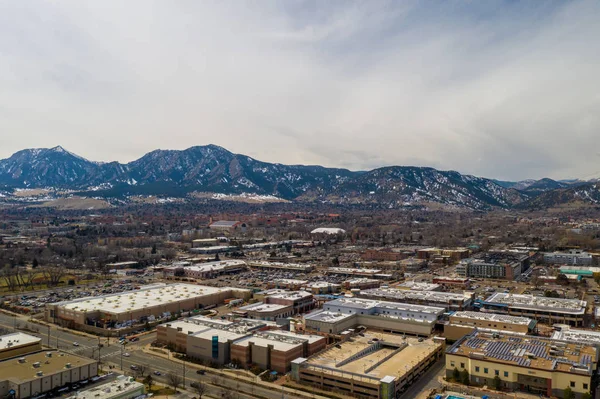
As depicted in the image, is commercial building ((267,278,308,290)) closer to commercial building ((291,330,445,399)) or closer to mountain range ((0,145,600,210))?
commercial building ((291,330,445,399))

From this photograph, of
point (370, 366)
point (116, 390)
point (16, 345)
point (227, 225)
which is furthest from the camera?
point (227, 225)

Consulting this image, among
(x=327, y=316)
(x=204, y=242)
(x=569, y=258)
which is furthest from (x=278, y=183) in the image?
(x=327, y=316)

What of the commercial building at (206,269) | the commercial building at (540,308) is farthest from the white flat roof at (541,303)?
the commercial building at (206,269)

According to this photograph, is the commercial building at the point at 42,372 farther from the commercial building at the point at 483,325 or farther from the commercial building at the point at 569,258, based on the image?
the commercial building at the point at 569,258

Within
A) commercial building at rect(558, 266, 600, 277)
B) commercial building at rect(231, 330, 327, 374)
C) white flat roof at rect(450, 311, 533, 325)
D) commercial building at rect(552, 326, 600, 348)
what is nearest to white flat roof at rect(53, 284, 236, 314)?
commercial building at rect(231, 330, 327, 374)

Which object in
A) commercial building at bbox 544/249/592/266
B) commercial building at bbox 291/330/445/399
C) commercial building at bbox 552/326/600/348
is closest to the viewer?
commercial building at bbox 291/330/445/399

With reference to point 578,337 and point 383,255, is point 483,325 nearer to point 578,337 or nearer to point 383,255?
point 578,337

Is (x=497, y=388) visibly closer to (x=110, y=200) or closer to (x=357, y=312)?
(x=357, y=312)

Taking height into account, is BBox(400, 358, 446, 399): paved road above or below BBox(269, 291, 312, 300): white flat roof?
below
